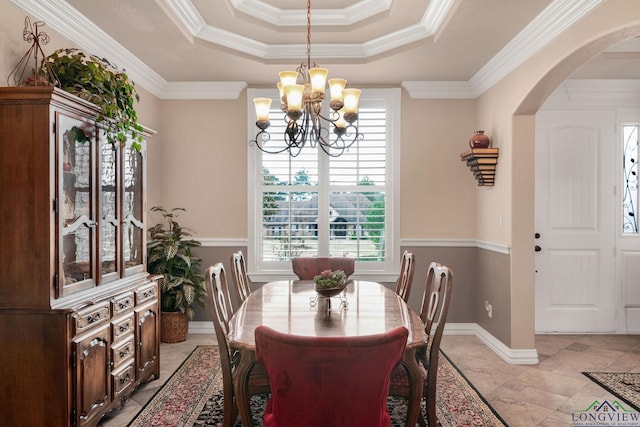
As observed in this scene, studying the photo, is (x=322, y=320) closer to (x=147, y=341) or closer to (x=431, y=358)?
(x=431, y=358)

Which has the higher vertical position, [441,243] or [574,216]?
[574,216]

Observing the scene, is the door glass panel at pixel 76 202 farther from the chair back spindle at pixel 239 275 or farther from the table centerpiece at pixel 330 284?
the table centerpiece at pixel 330 284

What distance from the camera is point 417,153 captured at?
4590 mm

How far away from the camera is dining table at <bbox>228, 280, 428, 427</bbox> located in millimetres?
1938

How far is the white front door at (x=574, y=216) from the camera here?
442 centimetres

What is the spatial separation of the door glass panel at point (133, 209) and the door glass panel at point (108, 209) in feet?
0.50

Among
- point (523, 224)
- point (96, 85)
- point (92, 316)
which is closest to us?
point (92, 316)

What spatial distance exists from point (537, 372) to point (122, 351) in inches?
123

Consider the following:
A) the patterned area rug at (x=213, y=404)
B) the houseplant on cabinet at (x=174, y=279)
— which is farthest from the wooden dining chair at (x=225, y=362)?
the houseplant on cabinet at (x=174, y=279)

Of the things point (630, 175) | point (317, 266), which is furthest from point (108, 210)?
point (630, 175)

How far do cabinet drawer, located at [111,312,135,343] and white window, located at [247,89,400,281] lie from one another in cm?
181

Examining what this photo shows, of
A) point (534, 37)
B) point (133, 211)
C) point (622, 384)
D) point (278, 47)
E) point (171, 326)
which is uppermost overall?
point (278, 47)

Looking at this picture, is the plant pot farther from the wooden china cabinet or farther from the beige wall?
the beige wall

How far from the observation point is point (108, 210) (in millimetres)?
2713
